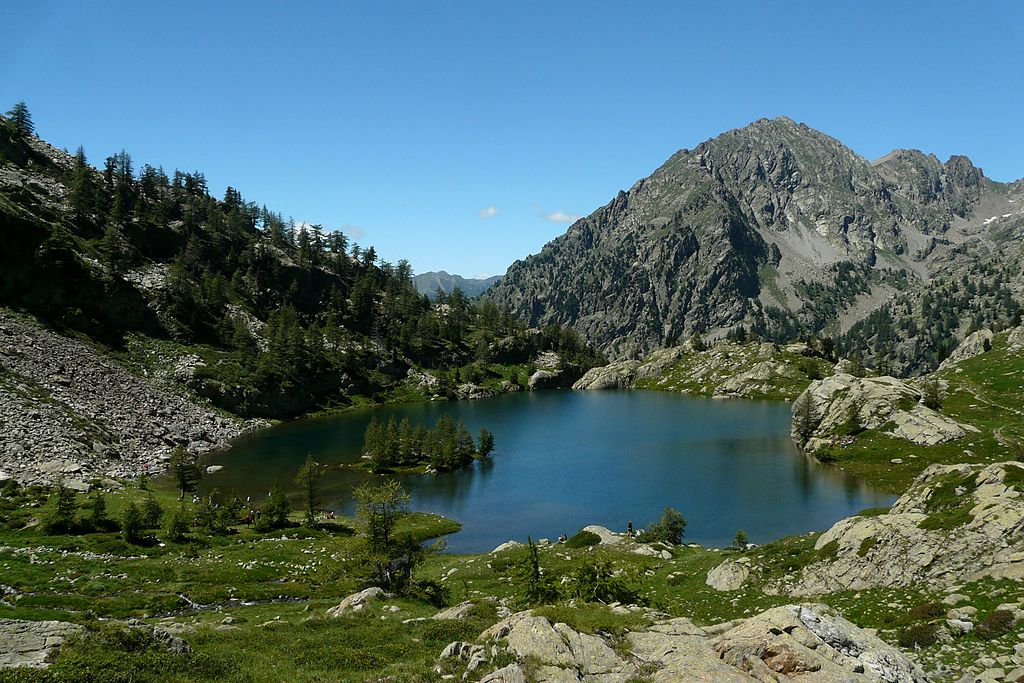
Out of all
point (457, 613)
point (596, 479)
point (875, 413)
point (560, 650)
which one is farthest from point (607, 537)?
point (875, 413)

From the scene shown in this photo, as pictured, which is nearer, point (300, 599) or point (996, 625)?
point (996, 625)

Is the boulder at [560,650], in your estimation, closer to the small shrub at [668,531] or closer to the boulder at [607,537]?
the boulder at [607,537]

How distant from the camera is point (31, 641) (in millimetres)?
21656

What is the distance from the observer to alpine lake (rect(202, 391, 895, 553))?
261 feet

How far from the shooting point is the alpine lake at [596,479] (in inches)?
3137

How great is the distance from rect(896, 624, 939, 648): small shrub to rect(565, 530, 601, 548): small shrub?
39147mm

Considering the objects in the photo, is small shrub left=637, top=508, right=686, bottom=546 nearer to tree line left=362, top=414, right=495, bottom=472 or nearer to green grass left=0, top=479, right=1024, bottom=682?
green grass left=0, top=479, right=1024, bottom=682

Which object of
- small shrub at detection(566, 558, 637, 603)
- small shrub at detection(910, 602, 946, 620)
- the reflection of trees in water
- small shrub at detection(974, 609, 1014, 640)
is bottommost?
the reflection of trees in water

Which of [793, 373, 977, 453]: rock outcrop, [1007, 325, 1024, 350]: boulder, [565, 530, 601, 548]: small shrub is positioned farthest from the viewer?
[1007, 325, 1024, 350]: boulder

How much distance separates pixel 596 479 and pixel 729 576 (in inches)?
2517

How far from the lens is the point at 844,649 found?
768 inches

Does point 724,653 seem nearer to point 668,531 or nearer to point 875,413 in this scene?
point 668,531

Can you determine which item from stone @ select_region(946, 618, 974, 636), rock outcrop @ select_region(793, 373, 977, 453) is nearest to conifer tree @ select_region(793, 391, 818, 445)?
rock outcrop @ select_region(793, 373, 977, 453)

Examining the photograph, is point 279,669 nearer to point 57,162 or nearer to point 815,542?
point 815,542
